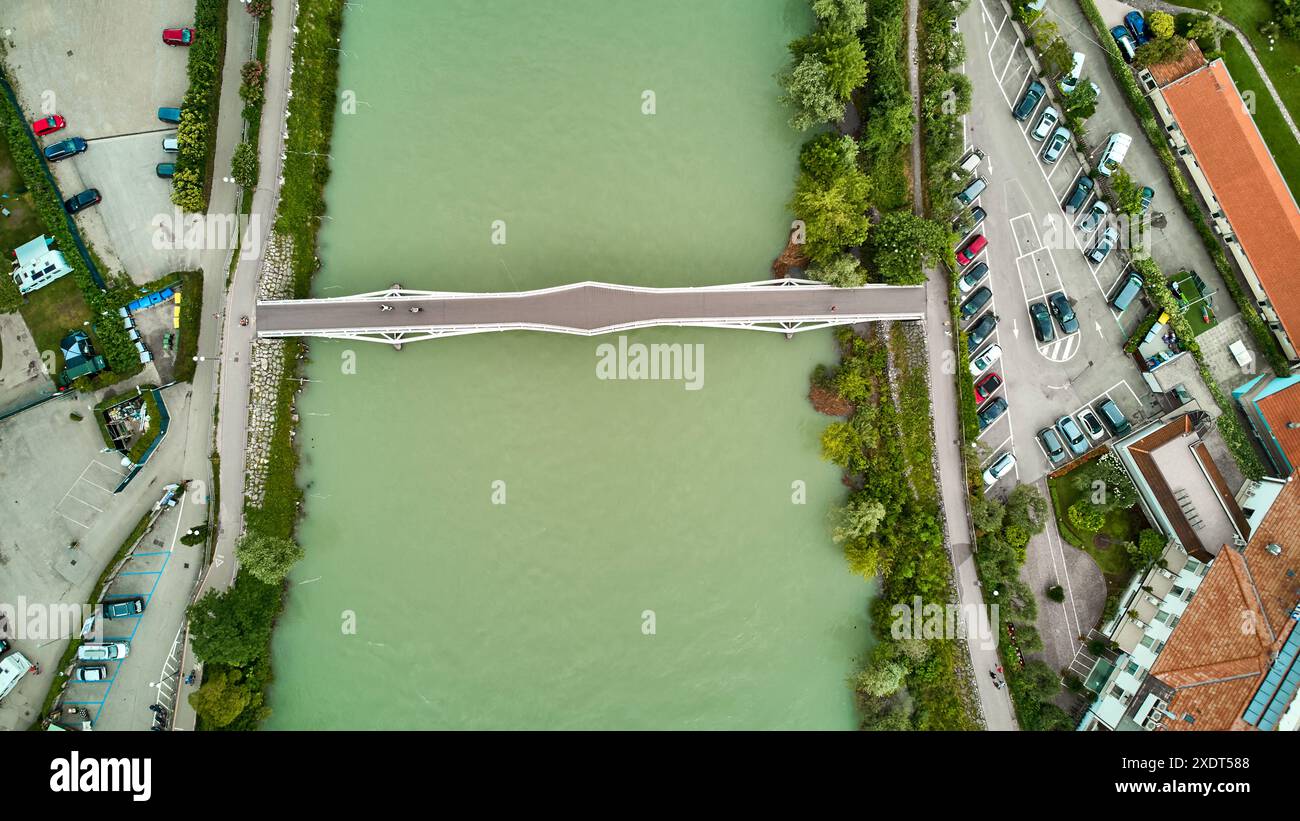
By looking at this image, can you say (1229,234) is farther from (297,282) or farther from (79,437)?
(79,437)

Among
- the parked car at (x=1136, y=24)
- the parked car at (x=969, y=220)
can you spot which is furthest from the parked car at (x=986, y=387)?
the parked car at (x=1136, y=24)

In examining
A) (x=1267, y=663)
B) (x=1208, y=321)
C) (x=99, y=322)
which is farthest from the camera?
(x=1208, y=321)

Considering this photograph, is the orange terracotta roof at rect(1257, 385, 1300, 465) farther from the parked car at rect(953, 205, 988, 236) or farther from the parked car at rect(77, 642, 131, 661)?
the parked car at rect(77, 642, 131, 661)

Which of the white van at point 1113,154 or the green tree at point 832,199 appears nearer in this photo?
the green tree at point 832,199

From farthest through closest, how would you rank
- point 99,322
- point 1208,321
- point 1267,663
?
point 1208,321
point 99,322
point 1267,663

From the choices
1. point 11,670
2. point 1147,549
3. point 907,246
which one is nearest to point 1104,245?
point 907,246

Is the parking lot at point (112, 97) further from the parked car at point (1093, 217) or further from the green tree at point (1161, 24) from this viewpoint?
the green tree at point (1161, 24)

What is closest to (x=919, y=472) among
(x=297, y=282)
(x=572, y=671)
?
(x=572, y=671)

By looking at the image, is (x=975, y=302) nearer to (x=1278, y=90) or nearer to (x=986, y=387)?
(x=986, y=387)
